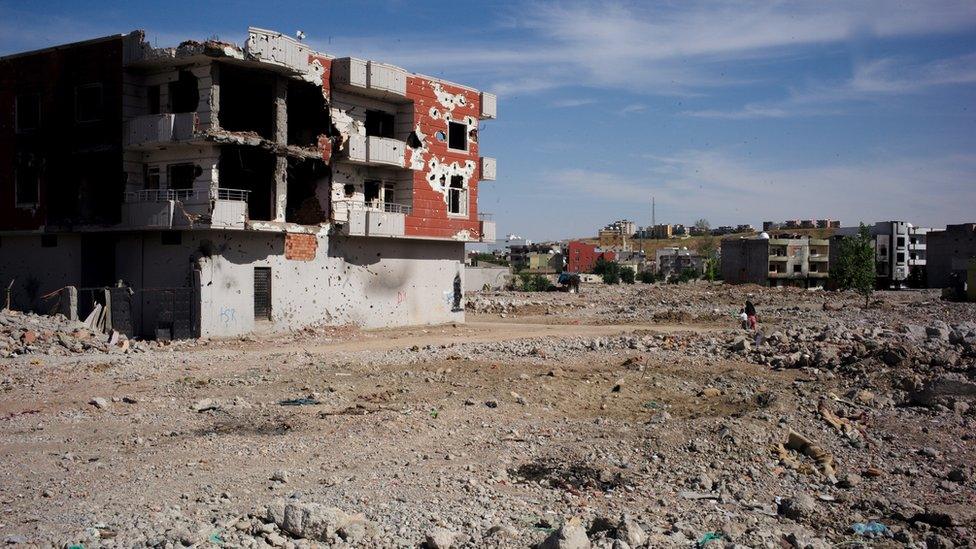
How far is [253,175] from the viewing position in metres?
31.1

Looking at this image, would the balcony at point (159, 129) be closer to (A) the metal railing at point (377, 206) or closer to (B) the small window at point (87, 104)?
(B) the small window at point (87, 104)

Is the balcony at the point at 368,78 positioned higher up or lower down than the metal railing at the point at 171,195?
higher up

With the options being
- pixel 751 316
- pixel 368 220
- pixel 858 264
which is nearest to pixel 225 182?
pixel 368 220

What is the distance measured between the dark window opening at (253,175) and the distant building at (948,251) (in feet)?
259

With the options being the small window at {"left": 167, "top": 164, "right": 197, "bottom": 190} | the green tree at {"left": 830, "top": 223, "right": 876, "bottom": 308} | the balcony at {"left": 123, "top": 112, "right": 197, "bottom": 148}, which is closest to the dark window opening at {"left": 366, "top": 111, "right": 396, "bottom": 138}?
the small window at {"left": 167, "top": 164, "right": 197, "bottom": 190}

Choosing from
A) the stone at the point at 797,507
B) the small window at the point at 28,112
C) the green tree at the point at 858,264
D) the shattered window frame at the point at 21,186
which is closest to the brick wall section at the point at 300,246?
the shattered window frame at the point at 21,186

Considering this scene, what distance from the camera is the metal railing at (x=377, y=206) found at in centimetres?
3142

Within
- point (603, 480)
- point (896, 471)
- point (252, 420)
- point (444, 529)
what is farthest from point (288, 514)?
point (896, 471)

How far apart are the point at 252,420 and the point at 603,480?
6.05m

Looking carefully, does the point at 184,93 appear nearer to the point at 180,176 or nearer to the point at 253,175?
the point at 180,176

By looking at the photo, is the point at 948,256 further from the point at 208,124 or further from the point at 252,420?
the point at 252,420

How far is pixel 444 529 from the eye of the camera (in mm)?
7836

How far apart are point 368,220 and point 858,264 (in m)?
44.1

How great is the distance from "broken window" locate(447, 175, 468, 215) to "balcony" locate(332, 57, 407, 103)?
498 cm
